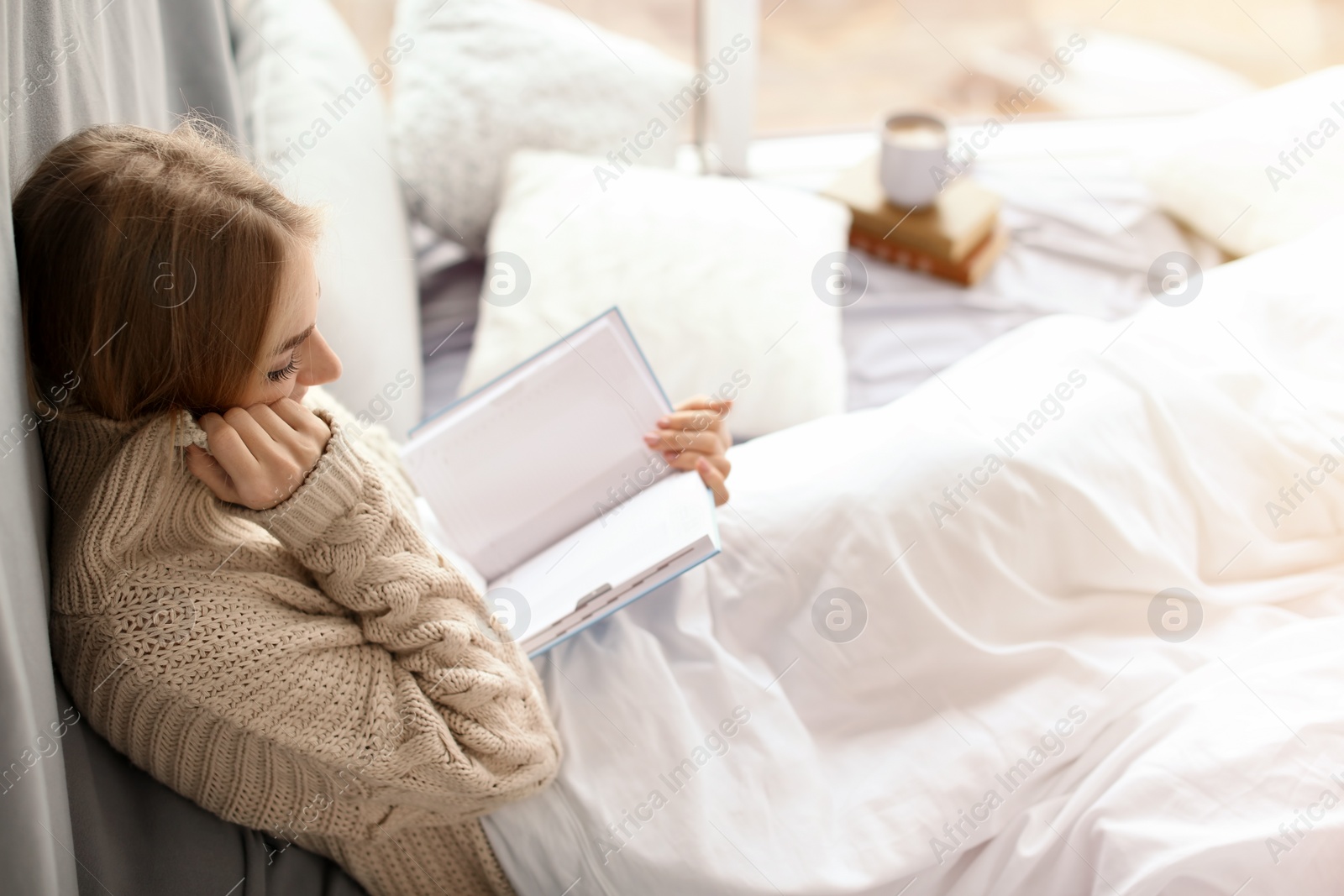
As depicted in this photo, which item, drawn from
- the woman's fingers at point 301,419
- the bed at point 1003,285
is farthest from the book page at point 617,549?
the bed at point 1003,285

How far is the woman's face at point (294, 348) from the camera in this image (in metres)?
0.68

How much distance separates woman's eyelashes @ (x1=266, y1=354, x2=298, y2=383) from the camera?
709 millimetres

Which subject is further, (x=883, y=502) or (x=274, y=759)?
(x=883, y=502)

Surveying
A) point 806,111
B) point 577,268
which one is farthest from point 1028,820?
point 806,111

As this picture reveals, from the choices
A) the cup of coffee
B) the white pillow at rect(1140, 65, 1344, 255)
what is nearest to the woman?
the white pillow at rect(1140, 65, 1344, 255)

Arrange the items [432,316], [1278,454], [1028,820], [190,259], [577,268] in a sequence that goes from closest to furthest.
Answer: [190,259] < [1028,820] < [1278,454] < [577,268] < [432,316]

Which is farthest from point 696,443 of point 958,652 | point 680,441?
point 958,652

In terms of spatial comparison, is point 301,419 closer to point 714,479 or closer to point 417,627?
point 417,627

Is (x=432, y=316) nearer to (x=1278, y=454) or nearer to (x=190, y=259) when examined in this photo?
(x=190, y=259)

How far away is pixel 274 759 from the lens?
72 centimetres

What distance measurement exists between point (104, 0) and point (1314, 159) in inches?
59.9

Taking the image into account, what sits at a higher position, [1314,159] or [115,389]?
[1314,159]

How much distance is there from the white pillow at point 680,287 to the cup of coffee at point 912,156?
0.25m

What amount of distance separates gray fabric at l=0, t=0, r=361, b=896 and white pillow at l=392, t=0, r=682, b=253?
58 cm
